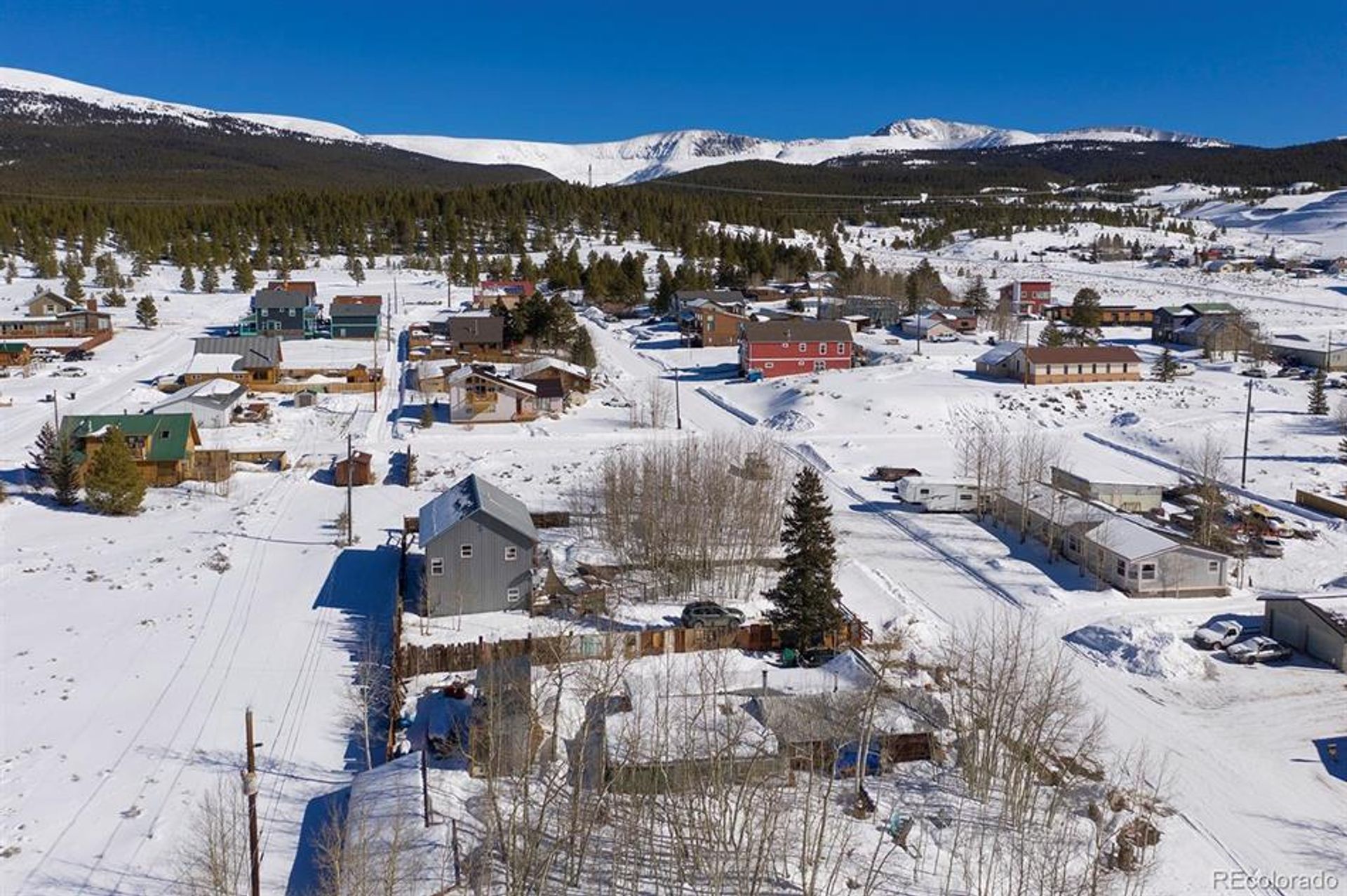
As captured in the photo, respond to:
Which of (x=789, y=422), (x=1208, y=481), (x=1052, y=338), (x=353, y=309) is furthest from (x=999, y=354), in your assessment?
(x=353, y=309)

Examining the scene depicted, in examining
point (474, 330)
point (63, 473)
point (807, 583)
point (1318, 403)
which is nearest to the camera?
point (807, 583)

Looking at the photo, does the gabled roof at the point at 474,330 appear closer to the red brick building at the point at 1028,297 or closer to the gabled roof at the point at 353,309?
the gabled roof at the point at 353,309

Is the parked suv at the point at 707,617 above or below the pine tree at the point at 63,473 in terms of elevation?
below

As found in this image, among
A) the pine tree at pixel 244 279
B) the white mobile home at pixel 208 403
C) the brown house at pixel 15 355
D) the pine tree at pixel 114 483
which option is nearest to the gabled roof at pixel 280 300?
the brown house at pixel 15 355

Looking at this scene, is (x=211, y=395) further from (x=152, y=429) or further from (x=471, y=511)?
(x=471, y=511)

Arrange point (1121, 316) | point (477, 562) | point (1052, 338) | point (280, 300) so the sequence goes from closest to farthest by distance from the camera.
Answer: point (477, 562)
point (1052, 338)
point (280, 300)
point (1121, 316)

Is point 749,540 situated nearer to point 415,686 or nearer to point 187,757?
point 415,686
